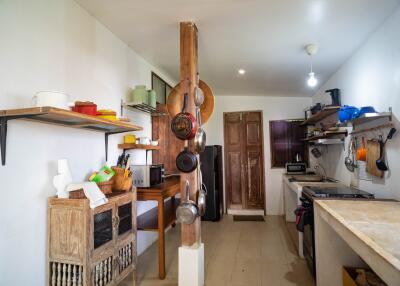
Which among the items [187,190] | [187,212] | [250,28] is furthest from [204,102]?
[187,212]

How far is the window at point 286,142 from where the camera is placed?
4.82m

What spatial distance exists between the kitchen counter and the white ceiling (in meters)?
1.60

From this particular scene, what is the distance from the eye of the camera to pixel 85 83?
209 centimetres

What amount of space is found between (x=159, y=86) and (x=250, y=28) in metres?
1.82

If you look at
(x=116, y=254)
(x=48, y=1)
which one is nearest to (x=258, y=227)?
(x=116, y=254)

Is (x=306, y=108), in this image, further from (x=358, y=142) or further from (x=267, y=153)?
(x=358, y=142)

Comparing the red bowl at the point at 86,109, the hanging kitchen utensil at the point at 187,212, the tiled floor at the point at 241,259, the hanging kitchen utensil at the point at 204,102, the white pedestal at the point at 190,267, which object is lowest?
the tiled floor at the point at 241,259

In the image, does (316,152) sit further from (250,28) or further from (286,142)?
(250,28)

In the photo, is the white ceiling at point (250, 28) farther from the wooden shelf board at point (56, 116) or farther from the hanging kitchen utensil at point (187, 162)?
the hanging kitchen utensil at point (187, 162)

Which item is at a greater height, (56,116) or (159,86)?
(159,86)

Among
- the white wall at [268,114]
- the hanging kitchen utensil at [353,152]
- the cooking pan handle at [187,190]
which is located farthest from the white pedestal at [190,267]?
the white wall at [268,114]

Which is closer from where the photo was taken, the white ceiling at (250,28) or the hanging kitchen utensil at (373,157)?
the white ceiling at (250,28)

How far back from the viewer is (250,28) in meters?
2.27

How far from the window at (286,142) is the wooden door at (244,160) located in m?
0.26
